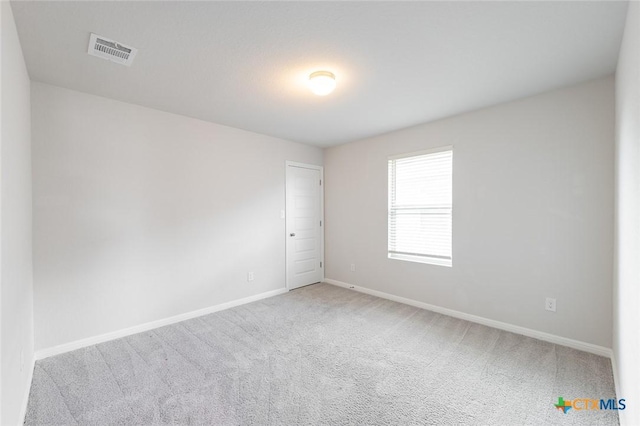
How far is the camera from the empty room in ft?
5.80

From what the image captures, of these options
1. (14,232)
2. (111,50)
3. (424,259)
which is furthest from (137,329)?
(424,259)

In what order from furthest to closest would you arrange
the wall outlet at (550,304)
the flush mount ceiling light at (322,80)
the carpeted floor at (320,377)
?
the wall outlet at (550,304), the flush mount ceiling light at (322,80), the carpeted floor at (320,377)

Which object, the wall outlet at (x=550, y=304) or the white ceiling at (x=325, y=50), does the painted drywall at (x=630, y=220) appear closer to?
the white ceiling at (x=325, y=50)

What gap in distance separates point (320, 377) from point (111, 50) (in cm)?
299

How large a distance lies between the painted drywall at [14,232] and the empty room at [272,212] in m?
0.04

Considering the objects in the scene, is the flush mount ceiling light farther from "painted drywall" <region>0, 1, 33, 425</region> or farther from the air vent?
"painted drywall" <region>0, 1, 33, 425</region>

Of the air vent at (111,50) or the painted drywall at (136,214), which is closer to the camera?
the air vent at (111,50)

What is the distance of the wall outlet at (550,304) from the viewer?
2.74m

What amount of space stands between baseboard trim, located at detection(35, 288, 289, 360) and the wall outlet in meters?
3.47

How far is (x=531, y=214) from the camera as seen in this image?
9.43 feet

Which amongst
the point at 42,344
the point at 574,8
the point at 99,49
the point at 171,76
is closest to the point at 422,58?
the point at 574,8

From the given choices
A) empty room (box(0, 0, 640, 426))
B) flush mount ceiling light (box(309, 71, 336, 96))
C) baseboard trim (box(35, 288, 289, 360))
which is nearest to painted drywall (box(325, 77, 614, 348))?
empty room (box(0, 0, 640, 426))

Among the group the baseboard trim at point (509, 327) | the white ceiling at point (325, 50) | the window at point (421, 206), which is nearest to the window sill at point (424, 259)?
Answer: the window at point (421, 206)

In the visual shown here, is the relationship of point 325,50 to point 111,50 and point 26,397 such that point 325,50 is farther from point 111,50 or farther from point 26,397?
point 26,397
